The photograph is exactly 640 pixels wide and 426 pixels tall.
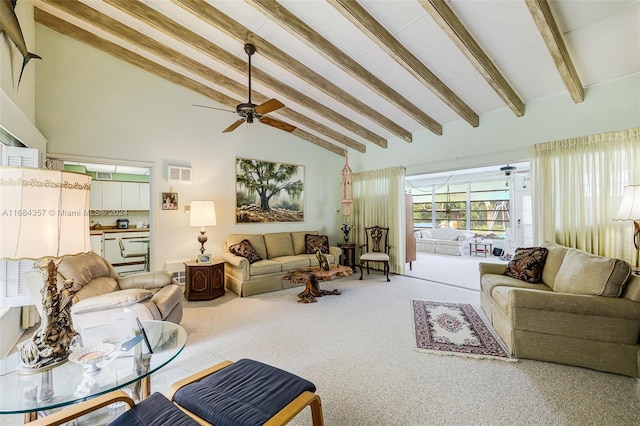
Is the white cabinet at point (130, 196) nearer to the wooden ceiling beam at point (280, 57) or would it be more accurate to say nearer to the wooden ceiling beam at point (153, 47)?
the wooden ceiling beam at point (153, 47)

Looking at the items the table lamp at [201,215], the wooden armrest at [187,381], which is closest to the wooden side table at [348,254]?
the table lamp at [201,215]

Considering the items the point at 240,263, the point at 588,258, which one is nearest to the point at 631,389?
the point at 588,258

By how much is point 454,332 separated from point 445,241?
6.61 metres

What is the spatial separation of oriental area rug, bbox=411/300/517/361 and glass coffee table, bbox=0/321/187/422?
2262mm

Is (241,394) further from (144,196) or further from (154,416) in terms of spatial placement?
(144,196)

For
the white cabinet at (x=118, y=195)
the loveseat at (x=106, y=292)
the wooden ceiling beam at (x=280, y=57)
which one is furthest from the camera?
the white cabinet at (x=118, y=195)

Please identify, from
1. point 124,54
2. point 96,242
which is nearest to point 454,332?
point 124,54

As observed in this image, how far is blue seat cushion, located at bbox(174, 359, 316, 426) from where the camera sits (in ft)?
3.97

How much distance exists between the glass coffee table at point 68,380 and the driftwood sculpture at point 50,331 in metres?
0.06

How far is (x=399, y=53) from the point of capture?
3201 mm

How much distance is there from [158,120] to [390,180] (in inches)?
174

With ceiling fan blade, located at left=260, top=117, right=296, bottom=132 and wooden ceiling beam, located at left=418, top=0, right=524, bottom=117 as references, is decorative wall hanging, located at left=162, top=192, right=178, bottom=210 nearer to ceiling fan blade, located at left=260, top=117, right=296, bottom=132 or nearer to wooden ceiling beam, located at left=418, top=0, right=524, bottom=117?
ceiling fan blade, located at left=260, top=117, right=296, bottom=132

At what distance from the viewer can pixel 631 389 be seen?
6.52ft

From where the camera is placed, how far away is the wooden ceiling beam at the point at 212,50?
316 cm
